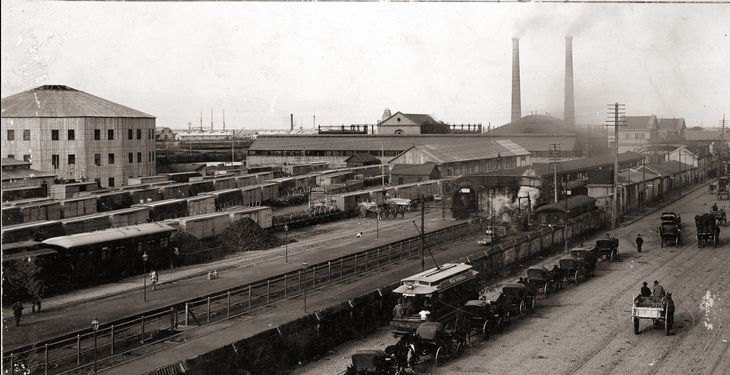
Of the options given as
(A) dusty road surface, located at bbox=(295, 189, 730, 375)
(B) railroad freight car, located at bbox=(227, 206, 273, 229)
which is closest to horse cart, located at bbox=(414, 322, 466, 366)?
(A) dusty road surface, located at bbox=(295, 189, 730, 375)

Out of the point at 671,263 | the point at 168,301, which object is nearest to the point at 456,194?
the point at 671,263

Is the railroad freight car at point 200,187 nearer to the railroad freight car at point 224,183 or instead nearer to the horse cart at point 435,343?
the railroad freight car at point 224,183

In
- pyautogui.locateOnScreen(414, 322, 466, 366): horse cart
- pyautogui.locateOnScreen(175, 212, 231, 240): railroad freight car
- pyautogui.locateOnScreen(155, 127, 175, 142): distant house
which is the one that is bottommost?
pyautogui.locateOnScreen(414, 322, 466, 366): horse cart

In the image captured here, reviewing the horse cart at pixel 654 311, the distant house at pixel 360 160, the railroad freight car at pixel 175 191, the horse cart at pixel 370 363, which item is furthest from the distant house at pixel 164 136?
the horse cart at pixel 370 363

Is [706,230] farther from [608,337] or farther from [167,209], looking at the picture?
[167,209]

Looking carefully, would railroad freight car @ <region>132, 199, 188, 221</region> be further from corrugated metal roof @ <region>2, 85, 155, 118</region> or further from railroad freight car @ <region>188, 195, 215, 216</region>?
corrugated metal roof @ <region>2, 85, 155, 118</region>

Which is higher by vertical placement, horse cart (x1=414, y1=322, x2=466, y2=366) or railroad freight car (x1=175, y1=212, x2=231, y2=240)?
railroad freight car (x1=175, y1=212, x2=231, y2=240)
